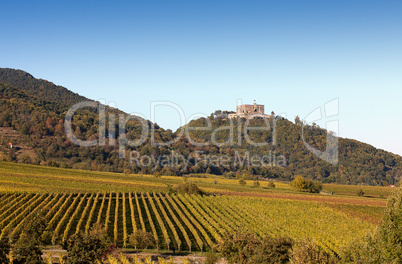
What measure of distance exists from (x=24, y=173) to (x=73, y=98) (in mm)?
138436

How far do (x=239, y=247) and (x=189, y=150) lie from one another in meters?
107

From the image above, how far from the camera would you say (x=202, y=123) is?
16825 centimetres

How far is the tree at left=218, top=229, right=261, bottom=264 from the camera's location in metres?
25.7

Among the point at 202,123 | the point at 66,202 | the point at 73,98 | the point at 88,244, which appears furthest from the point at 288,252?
the point at 73,98

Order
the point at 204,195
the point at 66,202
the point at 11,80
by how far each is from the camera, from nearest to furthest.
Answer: the point at 66,202 < the point at 204,195 < the point at 11,80

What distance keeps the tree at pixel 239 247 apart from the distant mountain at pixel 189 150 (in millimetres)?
62084

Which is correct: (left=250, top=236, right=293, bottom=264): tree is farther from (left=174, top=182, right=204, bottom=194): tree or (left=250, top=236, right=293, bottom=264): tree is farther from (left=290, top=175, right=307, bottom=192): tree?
(left=290, top=175, right=307, bottom=192): tree

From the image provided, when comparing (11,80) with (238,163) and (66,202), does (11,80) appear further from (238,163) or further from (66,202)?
(66,202)

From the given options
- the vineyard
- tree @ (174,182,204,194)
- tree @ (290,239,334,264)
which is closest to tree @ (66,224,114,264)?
the vineyard

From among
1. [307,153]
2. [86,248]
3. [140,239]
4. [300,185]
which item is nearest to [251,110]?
[307,153]

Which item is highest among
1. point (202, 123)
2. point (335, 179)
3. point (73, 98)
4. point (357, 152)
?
point (73, 98)

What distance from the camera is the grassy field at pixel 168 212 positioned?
34.6 metres

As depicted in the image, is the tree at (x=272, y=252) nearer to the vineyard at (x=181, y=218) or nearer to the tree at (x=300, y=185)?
the vineyard at (x=181, y=218)

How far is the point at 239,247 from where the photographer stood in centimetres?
2655
